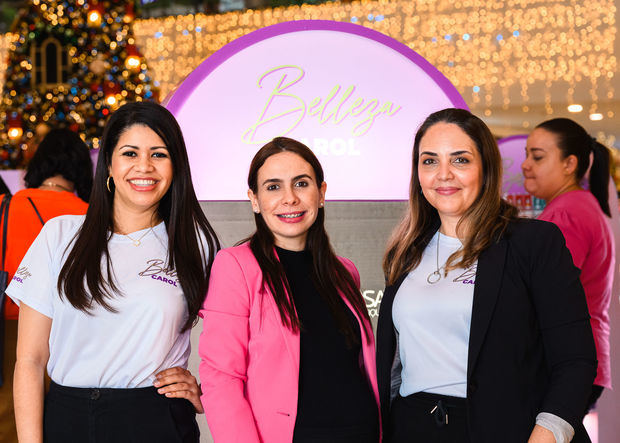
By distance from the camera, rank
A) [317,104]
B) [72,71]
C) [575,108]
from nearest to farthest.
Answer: [317,104]
[72,71]
[575,108]

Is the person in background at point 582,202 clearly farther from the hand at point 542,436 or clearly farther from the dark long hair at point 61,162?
the dark long hair at point 61,162

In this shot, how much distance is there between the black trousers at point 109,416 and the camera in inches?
59.5

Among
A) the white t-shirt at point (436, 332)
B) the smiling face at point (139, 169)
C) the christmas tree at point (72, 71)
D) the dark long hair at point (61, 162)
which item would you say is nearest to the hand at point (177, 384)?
the smiling face at point (139, 169)

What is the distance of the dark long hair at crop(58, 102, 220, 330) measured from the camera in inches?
61.6

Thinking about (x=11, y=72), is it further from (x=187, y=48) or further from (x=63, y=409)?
(x=63, y=409)

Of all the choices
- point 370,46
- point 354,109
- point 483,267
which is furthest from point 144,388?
point 370,46

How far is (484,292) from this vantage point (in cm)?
154

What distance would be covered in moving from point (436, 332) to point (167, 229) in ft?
2.40

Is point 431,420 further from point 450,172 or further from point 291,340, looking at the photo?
point 450,172

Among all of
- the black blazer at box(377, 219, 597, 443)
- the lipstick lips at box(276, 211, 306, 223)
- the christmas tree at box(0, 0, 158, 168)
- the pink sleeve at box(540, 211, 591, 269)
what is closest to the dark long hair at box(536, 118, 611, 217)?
the pink sleeve at box(540, 211, 591, 269)

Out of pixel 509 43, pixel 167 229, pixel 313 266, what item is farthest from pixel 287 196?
pixel 509 43

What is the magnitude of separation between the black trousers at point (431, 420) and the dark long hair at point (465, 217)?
32 centimetres

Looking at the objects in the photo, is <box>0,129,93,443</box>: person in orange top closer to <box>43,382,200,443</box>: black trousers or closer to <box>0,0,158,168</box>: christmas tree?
<box>43,382,200,443</box>: black trousers

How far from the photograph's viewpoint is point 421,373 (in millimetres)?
1595
